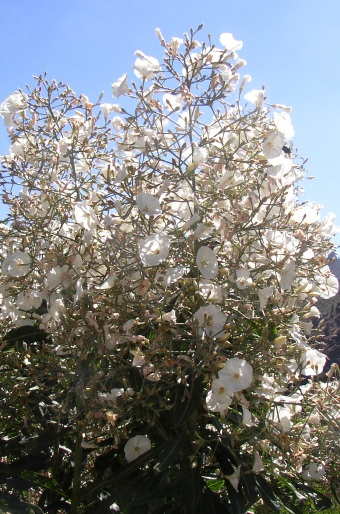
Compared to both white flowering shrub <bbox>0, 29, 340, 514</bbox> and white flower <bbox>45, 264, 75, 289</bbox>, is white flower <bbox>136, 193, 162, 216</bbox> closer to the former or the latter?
white flowering shrub <bbox>0, 29, 340, 514</bbox>

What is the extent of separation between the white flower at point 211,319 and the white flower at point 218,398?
163mm

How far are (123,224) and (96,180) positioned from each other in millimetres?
484

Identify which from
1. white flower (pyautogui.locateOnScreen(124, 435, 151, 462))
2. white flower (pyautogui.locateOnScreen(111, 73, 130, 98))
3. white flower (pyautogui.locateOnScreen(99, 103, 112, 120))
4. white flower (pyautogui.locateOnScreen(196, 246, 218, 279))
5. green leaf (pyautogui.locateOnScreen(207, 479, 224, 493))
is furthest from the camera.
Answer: white flower (pyautogui.locateOnScreen(99, 103, 112, 120))

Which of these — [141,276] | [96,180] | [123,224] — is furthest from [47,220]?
[141,276]

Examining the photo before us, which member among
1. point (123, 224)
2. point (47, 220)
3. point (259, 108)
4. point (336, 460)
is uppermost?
point (47, 220)

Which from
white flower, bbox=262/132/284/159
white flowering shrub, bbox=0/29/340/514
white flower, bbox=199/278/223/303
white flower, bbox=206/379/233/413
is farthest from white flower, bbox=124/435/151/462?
white flower, bbox=262/132/284/159

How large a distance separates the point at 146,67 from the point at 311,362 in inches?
51.3

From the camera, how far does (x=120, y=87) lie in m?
2.28

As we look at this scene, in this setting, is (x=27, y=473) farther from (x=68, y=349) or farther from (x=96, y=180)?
(x=96, y=180)

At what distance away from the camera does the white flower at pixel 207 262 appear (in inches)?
75.7

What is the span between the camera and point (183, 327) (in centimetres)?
213

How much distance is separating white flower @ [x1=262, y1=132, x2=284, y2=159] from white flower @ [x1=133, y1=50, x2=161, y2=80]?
1.73ft

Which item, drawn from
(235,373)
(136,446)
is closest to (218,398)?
(235,373)

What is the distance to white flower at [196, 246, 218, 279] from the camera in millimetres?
1922
